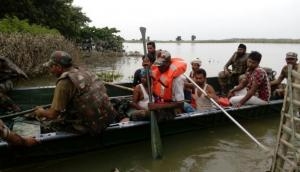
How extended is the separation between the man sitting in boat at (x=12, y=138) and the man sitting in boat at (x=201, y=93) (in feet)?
11.4

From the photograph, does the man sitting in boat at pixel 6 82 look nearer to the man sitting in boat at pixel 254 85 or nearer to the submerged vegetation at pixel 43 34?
the submerged vegetation at pixel 43 34

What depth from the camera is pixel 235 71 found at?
9.16m

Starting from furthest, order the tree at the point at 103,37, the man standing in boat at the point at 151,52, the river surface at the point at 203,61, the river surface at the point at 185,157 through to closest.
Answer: the tree at the point at 103,37 < the river surface at the point at 203,61 < the man standing in boat at the point at 151,52 < the river surface at the point at 185,157

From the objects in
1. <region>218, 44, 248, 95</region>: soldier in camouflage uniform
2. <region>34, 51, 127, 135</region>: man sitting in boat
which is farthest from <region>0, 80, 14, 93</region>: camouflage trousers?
<region>218, 44, 248, 95</region>: soldier in camouflage uniform

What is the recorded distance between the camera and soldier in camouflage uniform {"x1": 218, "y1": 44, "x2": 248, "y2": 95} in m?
8.95

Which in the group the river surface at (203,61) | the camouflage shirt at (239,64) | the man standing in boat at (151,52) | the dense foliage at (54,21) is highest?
the dense foliage at (54,21)

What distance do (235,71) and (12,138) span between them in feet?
20.4

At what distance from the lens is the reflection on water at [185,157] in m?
5.61

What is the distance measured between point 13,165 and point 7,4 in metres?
17.0

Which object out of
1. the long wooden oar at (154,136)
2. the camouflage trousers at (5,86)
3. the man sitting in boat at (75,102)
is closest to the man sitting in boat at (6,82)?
the camouflage trousers at (5,86)

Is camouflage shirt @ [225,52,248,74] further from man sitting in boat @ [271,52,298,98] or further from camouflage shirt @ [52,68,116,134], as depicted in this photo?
camouflage shirt @ [52,68,116,134]

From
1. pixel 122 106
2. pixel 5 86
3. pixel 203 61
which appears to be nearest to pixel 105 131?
pixel 122 106

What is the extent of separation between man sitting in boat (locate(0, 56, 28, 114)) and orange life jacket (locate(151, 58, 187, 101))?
266cm

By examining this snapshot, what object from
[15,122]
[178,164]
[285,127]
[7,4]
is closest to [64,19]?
[7,4]
